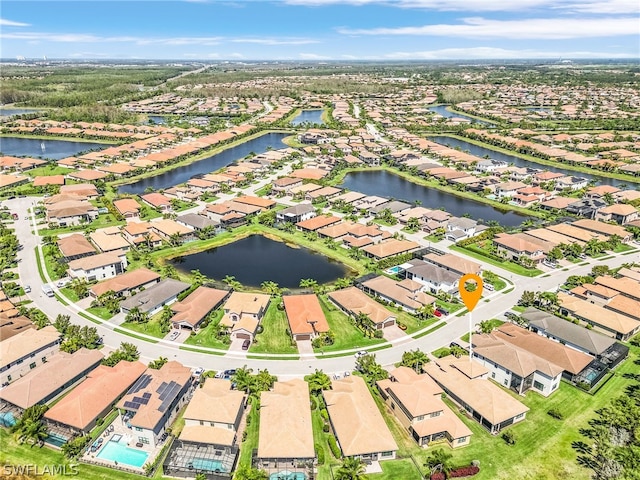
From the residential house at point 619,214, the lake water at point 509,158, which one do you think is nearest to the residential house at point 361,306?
the residential house at point 619,214

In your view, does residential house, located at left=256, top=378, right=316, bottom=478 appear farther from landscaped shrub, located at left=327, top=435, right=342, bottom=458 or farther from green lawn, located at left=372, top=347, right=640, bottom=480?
green lawn, located at left=372, top=347, right=640, bottom=480

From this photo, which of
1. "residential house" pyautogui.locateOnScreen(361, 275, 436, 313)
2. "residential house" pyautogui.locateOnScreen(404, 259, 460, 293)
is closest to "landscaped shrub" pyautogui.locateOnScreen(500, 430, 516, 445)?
"residential house" pyautogui.locateOnScreen(361, 275, 436, 313)

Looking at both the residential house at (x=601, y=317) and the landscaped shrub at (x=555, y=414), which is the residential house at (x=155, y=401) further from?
the residential house at (x=601, y=317)

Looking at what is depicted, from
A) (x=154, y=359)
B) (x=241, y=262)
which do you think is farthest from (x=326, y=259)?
(x=154, y=359)

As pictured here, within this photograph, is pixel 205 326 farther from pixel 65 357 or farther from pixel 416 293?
pixel 416 293

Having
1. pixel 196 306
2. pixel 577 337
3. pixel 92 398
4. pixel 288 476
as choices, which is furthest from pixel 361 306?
pixel 92 398

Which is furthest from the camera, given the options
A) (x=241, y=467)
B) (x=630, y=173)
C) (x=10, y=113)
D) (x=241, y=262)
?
(x=10, y=113)

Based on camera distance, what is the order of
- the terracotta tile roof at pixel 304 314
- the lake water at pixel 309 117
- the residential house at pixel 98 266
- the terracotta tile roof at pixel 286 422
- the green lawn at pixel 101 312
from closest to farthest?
the terracotta tile roof at pixel 286 422 → the terracotta tile roof at pixel 304 314 → the green lawn at pixel 101 312 → the residential house at pixel 98 266 → the lake water at pixel 309 117
